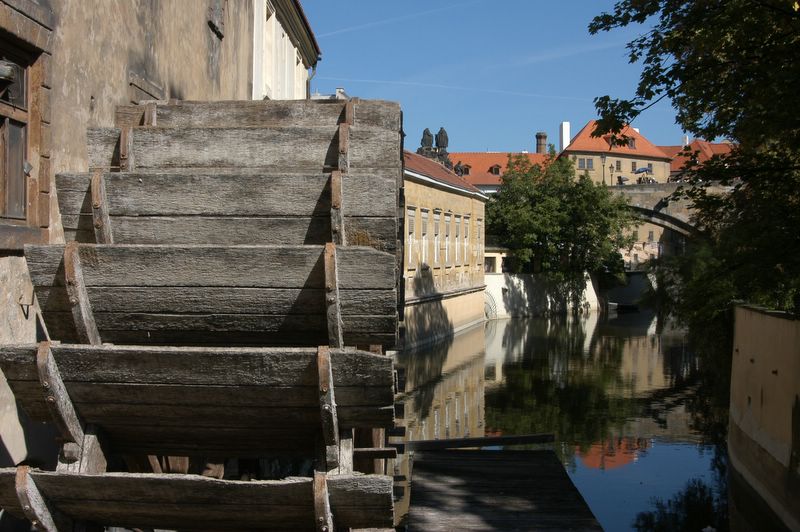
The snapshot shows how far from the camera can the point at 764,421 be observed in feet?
34.1

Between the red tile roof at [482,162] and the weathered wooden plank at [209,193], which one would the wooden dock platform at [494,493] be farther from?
the red tile roof at [482,162]

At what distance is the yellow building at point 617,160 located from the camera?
8000cm

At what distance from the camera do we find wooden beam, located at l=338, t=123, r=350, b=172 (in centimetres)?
531

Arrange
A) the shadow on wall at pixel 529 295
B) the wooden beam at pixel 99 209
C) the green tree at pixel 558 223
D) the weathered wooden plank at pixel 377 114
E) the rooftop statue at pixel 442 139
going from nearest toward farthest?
the wooden beam at pixel 99 209 → the weathered wooden plank at pixel 377 114 → the shadow on wall at pixel 529 295 → the green tree at pixel 558 223 → the rooftop statue at pixel 442 139

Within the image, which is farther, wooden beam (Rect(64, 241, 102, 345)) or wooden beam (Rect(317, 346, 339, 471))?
wooden beam (Rect(64, 241, 102, 345))

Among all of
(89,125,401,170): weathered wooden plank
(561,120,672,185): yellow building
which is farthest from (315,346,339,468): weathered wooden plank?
(561,120,672,185): yellow building

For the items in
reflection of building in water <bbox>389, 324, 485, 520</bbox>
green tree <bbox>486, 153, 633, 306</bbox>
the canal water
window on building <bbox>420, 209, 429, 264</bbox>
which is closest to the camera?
the canal water

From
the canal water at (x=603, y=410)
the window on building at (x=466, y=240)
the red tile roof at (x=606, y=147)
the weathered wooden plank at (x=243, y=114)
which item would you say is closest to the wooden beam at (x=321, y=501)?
the weathered wooden plank at (x=243, y=114)

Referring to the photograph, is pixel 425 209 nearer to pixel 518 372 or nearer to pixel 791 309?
pixel 518 372

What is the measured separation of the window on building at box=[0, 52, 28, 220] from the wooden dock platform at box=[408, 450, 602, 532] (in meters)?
3.41

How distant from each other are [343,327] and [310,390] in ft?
1.34

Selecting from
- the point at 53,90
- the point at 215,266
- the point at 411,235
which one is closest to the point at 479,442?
the point at 215,266

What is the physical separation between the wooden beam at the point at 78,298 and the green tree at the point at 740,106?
15.9ft

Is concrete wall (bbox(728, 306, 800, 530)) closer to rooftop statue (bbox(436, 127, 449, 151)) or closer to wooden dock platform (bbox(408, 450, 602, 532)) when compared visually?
wooden dock platform (bbox(408, 450, 602, 532))
